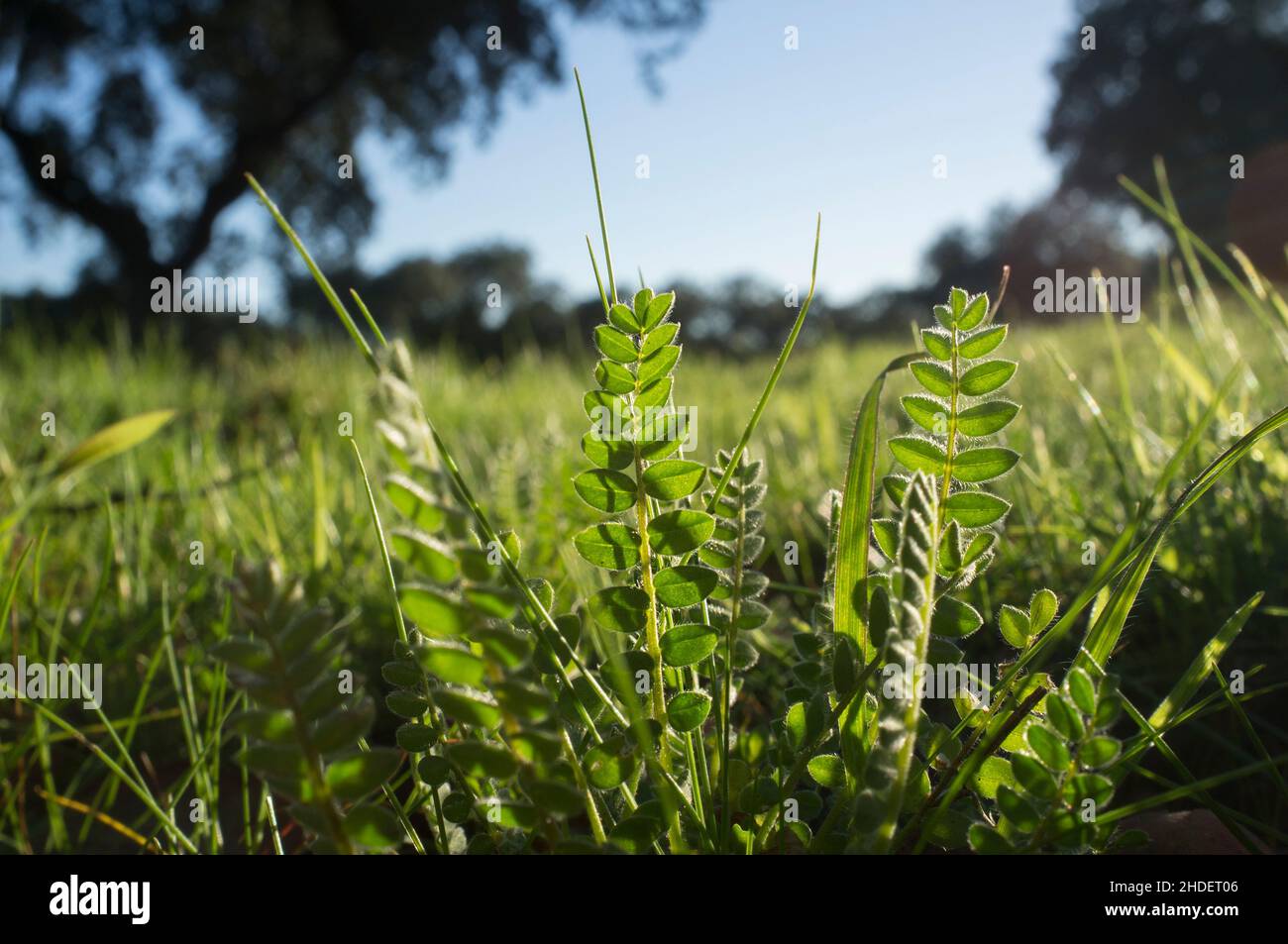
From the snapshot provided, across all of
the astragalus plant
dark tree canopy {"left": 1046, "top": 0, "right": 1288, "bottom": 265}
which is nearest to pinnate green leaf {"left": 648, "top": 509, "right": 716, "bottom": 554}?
the astragalus plant

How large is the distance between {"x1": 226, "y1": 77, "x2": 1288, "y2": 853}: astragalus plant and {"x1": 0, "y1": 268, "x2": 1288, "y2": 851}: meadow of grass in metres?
Answer: 0.12

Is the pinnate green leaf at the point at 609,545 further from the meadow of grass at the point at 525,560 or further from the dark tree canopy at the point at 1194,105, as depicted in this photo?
the dark tree canopy at the point at 1194,105

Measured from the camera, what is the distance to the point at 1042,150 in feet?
107

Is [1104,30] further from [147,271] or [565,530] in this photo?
[565,530]

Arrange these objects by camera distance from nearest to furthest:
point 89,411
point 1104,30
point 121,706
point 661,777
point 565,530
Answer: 1. point 661,777
2. point 121,706
3. point 565,530
4. point 89,411
5. point 1104,30

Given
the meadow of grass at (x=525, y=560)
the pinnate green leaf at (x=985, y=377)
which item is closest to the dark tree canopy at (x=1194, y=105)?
the meadow of grass at (x=525, y=560)

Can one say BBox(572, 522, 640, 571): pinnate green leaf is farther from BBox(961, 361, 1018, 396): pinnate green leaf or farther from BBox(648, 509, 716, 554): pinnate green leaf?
BBox(961, 361, 1018, 396): pinnate green leaf

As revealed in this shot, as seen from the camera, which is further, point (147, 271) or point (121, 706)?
point (147, 271)

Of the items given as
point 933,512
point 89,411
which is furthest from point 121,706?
point 89,411

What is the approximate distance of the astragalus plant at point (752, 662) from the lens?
536 mm

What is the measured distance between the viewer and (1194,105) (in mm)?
28281

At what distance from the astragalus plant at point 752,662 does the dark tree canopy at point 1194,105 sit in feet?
98.8

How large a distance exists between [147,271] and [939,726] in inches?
725

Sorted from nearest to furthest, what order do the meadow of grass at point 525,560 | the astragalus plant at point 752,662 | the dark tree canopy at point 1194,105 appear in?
the astragalus plant at point 752,662 → the meadow of grass at point 525,560 → the dark tree canopy at point 1194,105
